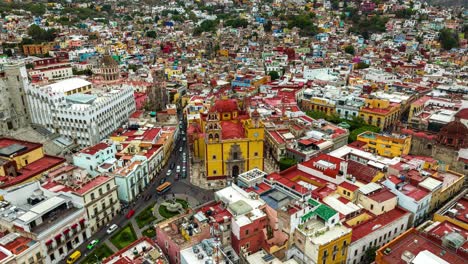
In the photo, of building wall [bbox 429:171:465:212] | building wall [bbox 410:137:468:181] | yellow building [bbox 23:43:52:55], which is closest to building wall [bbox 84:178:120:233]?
building wall [bbox 429:171:465:212]

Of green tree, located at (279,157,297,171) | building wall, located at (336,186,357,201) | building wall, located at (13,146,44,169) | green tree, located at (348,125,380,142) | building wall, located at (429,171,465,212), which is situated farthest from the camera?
green tree, located at (348,125,380,142)

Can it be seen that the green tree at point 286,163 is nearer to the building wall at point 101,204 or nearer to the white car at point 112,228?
the building wall at point 101,204

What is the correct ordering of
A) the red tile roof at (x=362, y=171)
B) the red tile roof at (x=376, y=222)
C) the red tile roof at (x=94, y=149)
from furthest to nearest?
the red tile roof at (x=94, y=149), the red tile roof at (x=362, y=171), the red tile roof at (x=376, y=222)

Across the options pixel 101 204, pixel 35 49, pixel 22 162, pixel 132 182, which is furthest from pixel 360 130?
pixel 35 49

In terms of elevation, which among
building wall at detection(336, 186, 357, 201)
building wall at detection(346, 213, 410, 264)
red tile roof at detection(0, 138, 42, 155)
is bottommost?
building wall at detection(346, 213, 410, 264)

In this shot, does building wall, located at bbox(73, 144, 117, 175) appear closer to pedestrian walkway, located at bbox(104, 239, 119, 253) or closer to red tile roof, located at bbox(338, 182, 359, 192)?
pedestrian walkway, located at bbox(104, 239, 119, 253)

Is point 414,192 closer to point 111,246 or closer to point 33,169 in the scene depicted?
point 111,246

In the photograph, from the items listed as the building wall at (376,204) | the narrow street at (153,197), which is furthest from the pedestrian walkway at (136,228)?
the building wall at (376,204)

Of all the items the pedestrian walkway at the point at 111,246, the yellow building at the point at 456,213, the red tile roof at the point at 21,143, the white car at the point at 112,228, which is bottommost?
the pedestrian walkway at the point at 111,246

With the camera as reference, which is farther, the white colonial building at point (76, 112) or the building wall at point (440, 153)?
the white colonial building at point (76, 112)
